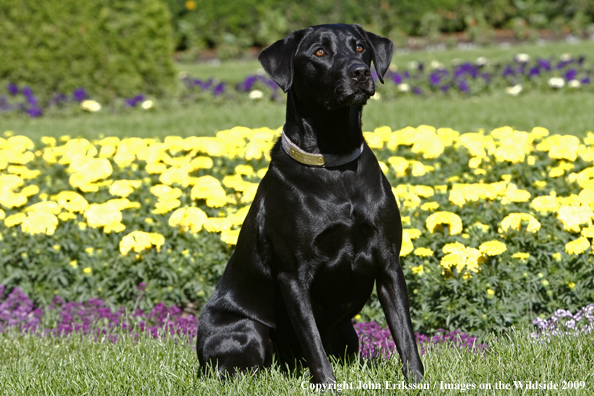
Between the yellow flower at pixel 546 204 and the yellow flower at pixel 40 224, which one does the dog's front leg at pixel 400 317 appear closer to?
the yellow flower at pixel 546 204

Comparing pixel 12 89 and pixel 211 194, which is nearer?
pixel 211 194

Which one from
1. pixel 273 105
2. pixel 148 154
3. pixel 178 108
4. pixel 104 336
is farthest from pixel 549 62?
pixel 104 336

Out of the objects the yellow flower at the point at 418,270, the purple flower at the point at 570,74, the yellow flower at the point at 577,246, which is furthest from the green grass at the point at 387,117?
Answer: the yellow flower at the point at 418,270

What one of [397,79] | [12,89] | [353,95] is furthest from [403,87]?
[353,95]

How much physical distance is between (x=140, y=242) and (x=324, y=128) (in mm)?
1594

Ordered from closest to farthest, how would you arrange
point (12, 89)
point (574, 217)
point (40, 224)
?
point (574, 217) → point (40, 224) → point (12, 89)

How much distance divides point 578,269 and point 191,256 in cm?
215

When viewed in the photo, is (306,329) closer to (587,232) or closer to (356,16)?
(587,232)

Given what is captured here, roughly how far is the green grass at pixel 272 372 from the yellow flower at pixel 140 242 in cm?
82

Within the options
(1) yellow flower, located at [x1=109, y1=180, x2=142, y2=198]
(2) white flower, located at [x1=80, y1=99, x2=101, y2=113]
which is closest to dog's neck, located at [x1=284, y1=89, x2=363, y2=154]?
(1) yellow flower, located at [x1=109, y1=180, x2=142, y2=198]

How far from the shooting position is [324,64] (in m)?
2.79

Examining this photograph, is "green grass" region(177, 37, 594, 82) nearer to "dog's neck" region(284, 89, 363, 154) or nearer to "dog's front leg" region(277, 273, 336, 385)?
"dog's neck" region(284, 89, 363, 154)

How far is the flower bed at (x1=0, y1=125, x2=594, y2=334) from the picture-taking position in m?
3.49

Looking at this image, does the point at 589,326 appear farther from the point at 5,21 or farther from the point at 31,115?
the point at 5,21
